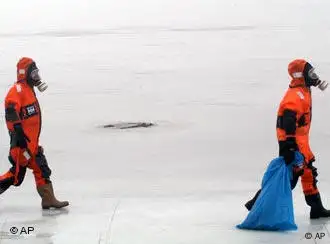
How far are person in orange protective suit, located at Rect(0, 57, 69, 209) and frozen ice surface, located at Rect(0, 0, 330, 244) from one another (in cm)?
28

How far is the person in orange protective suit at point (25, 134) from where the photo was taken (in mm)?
8320

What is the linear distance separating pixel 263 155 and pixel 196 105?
12.0 ft

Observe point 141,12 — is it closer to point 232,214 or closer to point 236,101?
point 236,101

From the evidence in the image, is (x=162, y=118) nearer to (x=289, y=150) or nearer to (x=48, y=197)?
(x=48, y=197)

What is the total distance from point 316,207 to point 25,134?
2.66 m

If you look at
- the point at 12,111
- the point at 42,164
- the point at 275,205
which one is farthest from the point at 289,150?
the point at 12,111

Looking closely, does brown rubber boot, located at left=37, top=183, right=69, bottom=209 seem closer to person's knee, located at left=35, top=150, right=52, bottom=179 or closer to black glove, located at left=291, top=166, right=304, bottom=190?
person's knee, located at left=35, top=150, right=52, bottom=179

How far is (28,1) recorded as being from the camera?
36.5 meters

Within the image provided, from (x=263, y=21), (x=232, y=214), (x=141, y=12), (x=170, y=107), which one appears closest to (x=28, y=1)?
(x=141, y=12)

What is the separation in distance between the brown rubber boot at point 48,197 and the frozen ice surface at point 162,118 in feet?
0.31

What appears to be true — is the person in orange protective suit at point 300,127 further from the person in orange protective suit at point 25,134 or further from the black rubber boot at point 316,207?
the person in orange protective suit at point 25,134

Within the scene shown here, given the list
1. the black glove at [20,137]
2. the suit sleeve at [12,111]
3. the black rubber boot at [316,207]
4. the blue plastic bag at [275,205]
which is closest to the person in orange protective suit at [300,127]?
the black rubber boot at [316,207]

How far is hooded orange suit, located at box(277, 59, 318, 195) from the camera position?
7676mm

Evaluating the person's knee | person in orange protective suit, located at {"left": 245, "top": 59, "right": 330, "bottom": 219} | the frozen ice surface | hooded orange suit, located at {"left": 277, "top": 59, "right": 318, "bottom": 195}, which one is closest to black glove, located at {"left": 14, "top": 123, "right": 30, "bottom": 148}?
the person's knee
